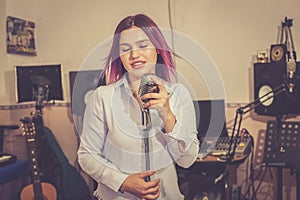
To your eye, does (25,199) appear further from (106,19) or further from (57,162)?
(106,19)

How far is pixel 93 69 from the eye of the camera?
2.27 metres

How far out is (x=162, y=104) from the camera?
95 cm

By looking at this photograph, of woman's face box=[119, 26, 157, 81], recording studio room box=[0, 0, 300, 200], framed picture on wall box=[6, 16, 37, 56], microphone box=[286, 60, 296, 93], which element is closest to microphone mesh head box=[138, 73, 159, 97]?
woman's face box=[119, 26, 157, 81]

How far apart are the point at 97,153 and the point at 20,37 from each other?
2.11 meters

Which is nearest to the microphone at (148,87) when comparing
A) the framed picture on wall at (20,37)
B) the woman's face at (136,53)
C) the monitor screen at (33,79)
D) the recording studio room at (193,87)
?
the woman's face at (136,53)

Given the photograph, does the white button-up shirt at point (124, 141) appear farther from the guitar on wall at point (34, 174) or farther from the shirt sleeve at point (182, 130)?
the guitar on wall at point (34, 174)

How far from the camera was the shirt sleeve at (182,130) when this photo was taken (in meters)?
0.99

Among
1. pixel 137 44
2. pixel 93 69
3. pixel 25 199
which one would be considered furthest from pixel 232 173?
pixel 137 44

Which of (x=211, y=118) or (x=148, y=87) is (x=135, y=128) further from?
(x=211, y=118)

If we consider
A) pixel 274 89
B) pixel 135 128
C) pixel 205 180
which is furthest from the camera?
pixel 205 180

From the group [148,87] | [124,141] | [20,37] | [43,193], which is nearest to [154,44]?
[148,87]

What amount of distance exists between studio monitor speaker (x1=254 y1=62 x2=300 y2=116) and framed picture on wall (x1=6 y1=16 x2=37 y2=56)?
6.05 feet

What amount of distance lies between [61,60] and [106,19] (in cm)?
53

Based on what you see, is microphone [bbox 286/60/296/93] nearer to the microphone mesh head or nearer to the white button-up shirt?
the white button-up shirt
